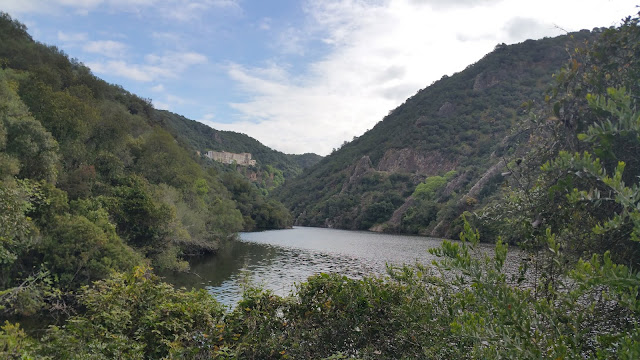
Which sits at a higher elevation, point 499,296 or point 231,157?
point 231,157

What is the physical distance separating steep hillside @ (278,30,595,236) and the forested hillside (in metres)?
53.8

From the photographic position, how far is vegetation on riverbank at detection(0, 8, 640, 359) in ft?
10.1

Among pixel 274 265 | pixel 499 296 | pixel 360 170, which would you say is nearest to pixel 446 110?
pixel 360 170

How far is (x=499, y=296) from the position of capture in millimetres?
3068

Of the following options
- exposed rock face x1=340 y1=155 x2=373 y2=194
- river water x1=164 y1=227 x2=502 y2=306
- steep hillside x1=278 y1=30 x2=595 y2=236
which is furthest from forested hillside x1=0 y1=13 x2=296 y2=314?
exposed rock face x1=340 y1=155 x2=373 y2=194

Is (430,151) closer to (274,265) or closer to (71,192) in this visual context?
(274,265)

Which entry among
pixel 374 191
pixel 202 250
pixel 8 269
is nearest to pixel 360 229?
pixel 374 191

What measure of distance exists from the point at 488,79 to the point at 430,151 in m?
31.6

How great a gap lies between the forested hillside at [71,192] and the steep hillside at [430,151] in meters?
53.8

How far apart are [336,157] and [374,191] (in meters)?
55.3

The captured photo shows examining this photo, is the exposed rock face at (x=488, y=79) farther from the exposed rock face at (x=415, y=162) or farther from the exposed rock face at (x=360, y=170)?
the exposed rock face at (x=360, y=170)

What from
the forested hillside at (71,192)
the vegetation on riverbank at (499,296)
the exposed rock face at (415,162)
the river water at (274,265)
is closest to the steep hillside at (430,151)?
the exposed rock face at (415,162)

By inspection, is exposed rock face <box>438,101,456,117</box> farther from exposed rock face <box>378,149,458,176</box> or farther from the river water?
the river water

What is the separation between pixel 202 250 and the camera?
40281 millimetres
